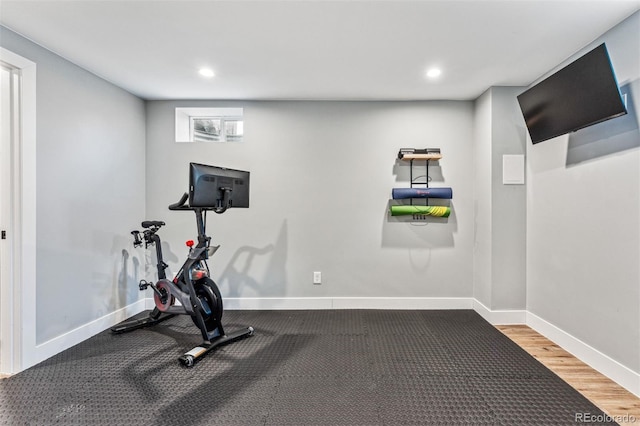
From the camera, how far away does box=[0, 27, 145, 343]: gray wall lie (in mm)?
2334

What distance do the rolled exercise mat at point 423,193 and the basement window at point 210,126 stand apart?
203cm

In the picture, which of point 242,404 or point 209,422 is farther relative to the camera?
point 242,404

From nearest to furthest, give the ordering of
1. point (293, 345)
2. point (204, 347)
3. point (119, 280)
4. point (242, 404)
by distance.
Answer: point (242, 404)
point (204, 347)
point (293, 345)
point (119, 280)

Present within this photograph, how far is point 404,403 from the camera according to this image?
181 cm

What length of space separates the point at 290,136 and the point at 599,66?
8.86ft

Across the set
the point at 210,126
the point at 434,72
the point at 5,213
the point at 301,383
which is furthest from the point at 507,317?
the point at 5,213

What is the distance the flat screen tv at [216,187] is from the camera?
2.36 metres

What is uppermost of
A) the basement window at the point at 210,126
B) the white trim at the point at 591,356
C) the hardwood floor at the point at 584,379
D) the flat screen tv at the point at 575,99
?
the basement window at the point at 210,126

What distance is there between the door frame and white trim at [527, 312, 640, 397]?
14.0ft

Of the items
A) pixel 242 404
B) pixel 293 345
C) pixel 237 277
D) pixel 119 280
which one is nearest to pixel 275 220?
pixel 237 277

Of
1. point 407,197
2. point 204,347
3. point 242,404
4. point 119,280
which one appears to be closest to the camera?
point 242,404

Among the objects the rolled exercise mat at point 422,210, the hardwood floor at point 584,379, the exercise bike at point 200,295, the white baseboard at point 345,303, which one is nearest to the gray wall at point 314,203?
the white baseboard at point 345,303

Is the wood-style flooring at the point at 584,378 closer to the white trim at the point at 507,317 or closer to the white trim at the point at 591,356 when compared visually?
the white trim at the point at 591,356

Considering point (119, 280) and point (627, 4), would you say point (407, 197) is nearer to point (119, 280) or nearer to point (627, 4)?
point (627, 4)
